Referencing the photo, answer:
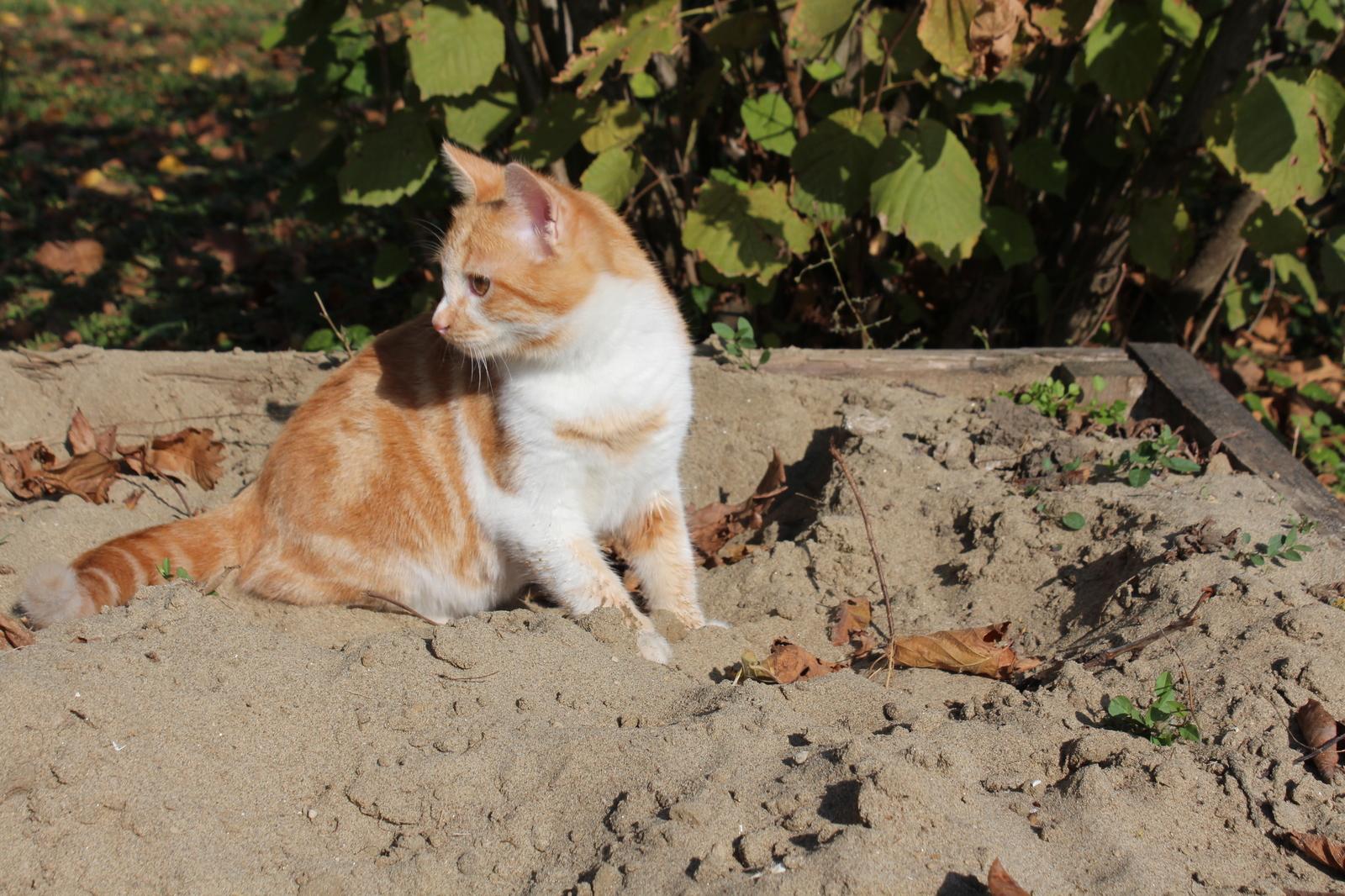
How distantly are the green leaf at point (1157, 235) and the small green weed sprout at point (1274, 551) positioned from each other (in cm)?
149

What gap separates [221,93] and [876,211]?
635 cm

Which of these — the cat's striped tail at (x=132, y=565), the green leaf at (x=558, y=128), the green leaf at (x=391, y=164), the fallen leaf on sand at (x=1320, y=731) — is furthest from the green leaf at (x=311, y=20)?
the fallen leaf on sand at (x=1320, y=731)

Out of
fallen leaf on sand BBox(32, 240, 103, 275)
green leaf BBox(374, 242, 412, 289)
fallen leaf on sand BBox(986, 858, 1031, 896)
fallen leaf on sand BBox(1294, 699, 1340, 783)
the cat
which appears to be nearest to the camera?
fallen leaf on sand BBox(986, 858, 1031, 896)

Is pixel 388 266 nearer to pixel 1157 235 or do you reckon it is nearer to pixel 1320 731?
pixel 1157 235

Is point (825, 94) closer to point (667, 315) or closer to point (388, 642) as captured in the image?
point (667, 315)

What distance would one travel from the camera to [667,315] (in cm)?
256

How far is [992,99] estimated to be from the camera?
10.4ft

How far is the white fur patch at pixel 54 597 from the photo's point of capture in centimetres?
218

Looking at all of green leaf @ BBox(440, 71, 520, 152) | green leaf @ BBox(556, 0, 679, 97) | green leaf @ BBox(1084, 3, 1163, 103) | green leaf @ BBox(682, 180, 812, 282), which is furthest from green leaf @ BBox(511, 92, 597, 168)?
green leaf @ BBox(1084, 3, 1163, 103)

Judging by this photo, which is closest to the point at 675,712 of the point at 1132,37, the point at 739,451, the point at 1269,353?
the point at 739,451

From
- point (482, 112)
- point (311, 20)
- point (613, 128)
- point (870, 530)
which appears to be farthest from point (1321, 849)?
point (311, 20)

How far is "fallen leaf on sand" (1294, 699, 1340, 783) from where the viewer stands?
161 cm

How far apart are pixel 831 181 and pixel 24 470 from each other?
2872mm

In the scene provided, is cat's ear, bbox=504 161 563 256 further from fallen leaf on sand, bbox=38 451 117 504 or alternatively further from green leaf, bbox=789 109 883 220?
fallen leaf on sand, bbox=38 451 117 504
